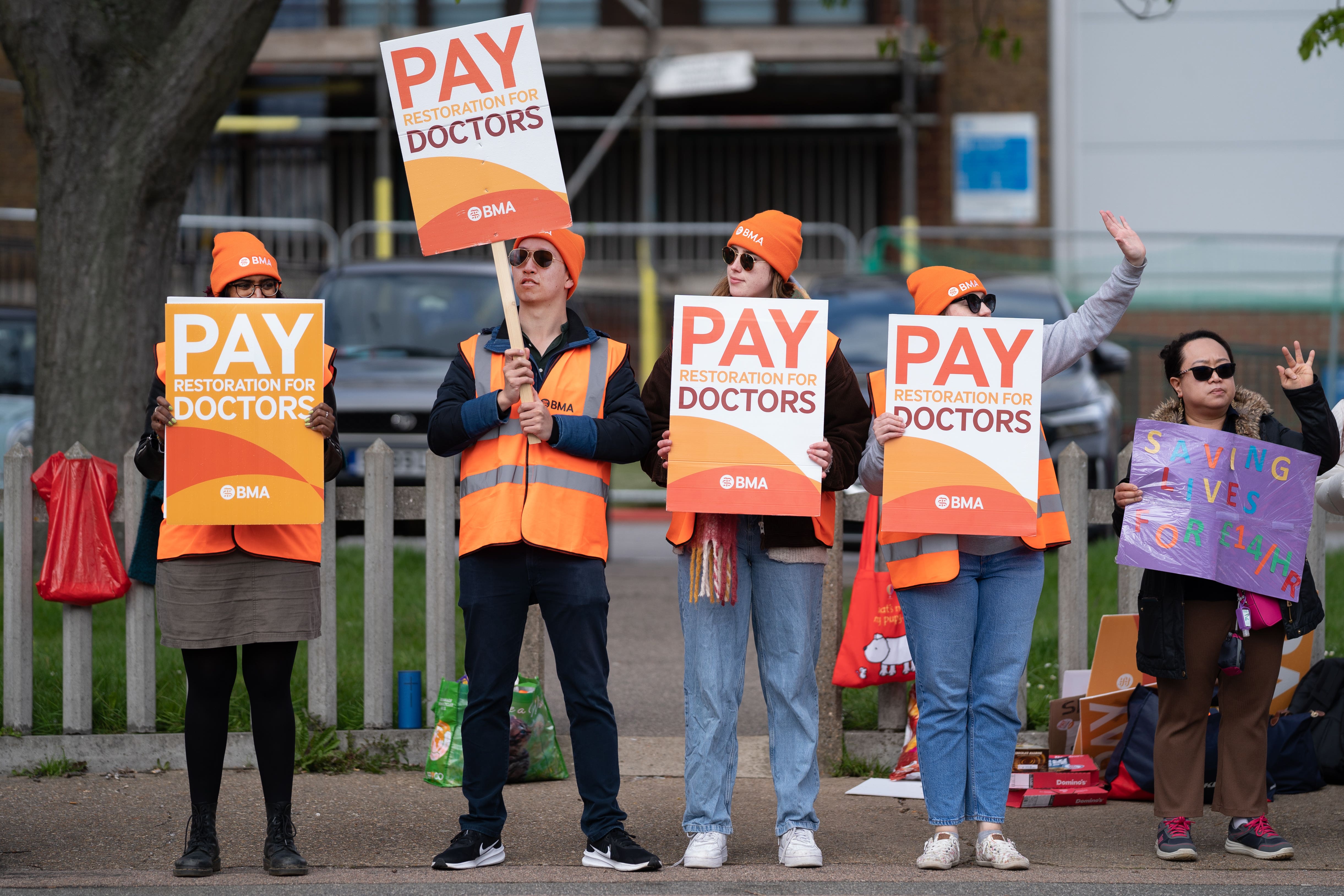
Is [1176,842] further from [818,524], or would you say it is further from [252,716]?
[252,716]

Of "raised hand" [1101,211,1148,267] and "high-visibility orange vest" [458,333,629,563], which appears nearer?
"high-visibility orange vest" [458,333,629,563]

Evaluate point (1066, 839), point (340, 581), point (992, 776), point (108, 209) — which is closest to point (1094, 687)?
point (1066, 839)

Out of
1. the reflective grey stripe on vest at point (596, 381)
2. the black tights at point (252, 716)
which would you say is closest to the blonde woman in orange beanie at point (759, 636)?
the reflective grey stripe on vest at point (596, 381)

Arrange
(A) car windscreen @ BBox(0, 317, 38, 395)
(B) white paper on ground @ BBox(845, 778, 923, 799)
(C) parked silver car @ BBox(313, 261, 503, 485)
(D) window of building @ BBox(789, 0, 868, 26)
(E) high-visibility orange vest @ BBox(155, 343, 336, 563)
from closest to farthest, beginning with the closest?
1. (E) high-visibility orange vest @ BBox(155, 343, 336, 563)
2. (B) white paper on ground @ BBox(845, 778, 923, 799)
3. (C) parked silver car @ BBox(313, 261, 503, 485)
4. (A) car windscreen @ BBox(0, 317, 38, 395)
5. (D) window of building @ BBox(789, 0, 868, 26)

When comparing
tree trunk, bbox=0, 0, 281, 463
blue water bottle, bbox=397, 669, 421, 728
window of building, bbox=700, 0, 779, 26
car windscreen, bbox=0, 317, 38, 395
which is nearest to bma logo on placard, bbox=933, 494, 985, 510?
blue water bottle, bbox=397, 669, 421, 728

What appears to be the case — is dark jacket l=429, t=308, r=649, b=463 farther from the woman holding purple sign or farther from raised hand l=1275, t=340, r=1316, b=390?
raised hand l=1275, t=340, r=1316, b=390

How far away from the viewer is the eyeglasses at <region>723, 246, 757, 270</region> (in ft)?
15.4

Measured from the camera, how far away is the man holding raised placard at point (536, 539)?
14.8 feet

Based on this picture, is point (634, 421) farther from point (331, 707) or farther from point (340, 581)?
point (340, 581)

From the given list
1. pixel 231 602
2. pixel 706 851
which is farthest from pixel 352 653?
pixel 706 851

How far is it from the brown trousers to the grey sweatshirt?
2.28ft

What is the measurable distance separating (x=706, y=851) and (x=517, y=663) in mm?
814

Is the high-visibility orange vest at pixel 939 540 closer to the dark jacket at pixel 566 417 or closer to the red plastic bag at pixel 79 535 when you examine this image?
the dark jacket at pixel 566 417

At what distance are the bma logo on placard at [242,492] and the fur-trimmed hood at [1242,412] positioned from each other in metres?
2.80
